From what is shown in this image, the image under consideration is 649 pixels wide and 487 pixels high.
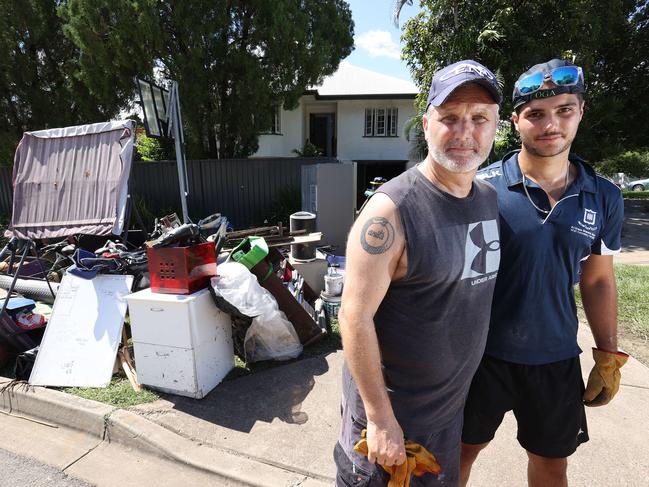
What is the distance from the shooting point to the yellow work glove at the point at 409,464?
4.54 ft

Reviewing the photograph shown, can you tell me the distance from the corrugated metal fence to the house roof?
14.2 feet

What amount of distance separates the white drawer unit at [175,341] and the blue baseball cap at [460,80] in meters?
2.28

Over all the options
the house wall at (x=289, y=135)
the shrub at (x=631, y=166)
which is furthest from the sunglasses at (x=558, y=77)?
the shrub at (x=631, y=166)

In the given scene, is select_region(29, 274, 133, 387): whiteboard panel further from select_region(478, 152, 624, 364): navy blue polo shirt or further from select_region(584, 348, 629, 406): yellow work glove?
select_region(584, 348, 629, 406): yellow work glove

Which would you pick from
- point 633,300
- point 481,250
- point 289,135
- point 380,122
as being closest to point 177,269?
point 481,250

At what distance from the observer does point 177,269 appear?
10.1ft

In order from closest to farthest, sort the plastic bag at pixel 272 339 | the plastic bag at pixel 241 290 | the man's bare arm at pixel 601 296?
the man's bare arm at pixel 601 296 → the plastic bag at pixel 241 290 → the plastic bag at pixel 272 339

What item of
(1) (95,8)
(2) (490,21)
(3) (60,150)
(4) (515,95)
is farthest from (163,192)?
(4) (515,95)

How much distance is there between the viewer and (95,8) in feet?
29.9

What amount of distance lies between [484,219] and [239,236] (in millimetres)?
4347

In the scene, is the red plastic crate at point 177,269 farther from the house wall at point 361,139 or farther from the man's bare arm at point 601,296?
the house wall at point 361,139

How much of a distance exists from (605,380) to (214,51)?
10.4 meters

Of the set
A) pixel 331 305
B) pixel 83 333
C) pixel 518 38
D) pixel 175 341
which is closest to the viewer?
pixel 175 341

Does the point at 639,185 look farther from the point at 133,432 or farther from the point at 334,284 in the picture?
the point at 133,432
